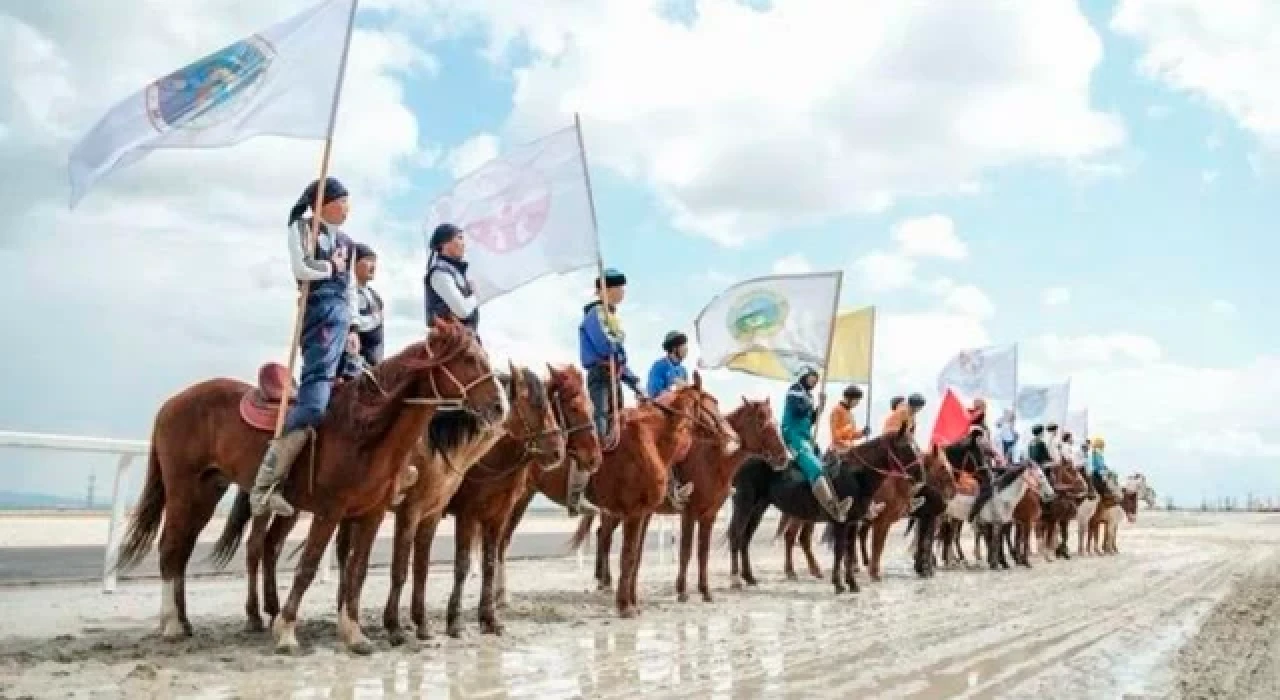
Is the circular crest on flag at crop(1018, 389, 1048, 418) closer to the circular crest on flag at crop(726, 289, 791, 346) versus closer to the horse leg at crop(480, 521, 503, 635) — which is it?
the circular crest on flag at crop(726, 289, 791, 346)

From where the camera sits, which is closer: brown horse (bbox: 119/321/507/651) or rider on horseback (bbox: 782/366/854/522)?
brown horse (bbox: 119/321/507/651)

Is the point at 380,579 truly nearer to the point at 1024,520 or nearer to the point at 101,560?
the point at 101,560

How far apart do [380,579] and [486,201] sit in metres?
5.34

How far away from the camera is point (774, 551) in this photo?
2530cm

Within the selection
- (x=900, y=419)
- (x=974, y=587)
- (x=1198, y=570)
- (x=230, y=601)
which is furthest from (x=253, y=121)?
(x=1198, y=570)

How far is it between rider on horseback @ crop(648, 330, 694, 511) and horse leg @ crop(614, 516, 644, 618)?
1.14m

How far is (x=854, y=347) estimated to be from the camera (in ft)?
66.0

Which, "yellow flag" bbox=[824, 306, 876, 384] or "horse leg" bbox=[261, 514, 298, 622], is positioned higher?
"yellow flag" bbox=[824, 306, 876, 384]

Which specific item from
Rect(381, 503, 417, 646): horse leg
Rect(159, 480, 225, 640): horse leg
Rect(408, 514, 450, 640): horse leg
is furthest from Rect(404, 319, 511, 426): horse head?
Rect(159, 480, 225, 640): horse leg

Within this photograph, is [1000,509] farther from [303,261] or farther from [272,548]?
[303,261]

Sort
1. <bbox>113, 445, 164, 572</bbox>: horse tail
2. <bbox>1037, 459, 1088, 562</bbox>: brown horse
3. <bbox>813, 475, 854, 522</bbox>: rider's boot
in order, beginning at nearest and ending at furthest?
<bbox>113, 445, 164, 572</bbox>: horse tail, <bbox>813, 475, 854, 522</bbox>: rider's boot, <bbox>1037, 459, 1088, 562</bbox>: brown horse

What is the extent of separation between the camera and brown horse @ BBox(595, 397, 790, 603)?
13.5 meters

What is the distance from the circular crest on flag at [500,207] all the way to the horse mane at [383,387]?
2847 millimetres

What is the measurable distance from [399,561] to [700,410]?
4.47 meters
